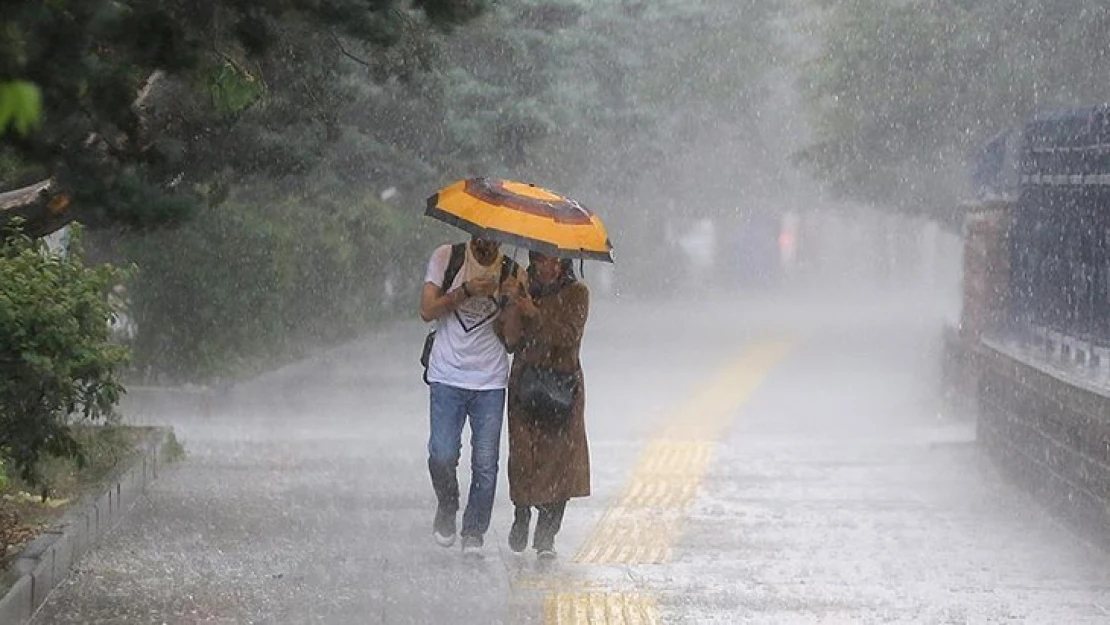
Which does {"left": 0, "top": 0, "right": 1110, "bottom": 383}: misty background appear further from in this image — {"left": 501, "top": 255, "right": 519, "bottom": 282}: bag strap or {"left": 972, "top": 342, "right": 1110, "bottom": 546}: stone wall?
{"left": 972, "top": 342, "right": 1110, "bottom": 546}: stone wall

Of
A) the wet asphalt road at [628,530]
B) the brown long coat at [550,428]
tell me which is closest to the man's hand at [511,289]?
the brown long coat at [550,428]

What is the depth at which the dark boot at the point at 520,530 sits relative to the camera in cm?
976

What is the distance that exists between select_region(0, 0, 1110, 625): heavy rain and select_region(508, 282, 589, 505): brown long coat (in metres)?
0.02

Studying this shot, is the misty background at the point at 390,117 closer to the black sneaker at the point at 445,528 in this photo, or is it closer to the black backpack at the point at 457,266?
the black backpack at the point at 457,266

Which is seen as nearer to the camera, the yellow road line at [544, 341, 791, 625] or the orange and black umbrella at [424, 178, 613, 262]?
the yellow road line at [544, 341, 791, 625]

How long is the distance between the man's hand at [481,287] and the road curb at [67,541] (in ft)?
6.84

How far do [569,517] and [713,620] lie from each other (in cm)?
304

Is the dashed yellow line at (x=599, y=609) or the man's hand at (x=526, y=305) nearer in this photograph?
the dashed yellow line at (x=599, y=609)

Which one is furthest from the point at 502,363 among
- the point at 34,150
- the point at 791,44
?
the point at 791,44

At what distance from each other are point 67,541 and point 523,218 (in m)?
2.47

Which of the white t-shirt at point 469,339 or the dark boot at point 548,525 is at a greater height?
the white t-shirt at point 469,339

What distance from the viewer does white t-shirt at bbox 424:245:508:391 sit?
375 inches

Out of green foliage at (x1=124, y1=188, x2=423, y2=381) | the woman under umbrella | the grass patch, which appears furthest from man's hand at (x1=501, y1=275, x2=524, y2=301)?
green foliage at (x1=124, y1=188, x2=423, y2=381)

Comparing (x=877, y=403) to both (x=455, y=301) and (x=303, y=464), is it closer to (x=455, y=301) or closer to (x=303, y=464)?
(x=303, y=464)
